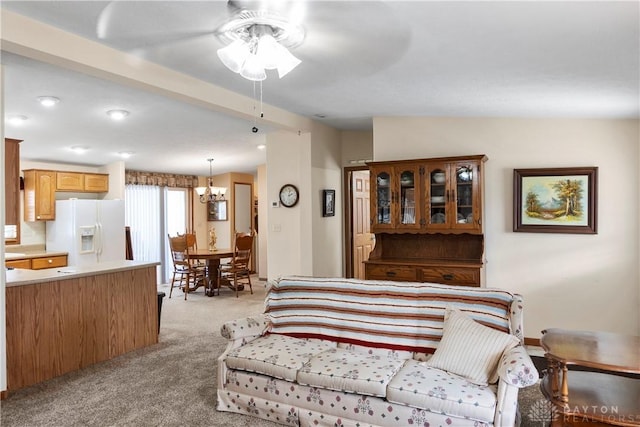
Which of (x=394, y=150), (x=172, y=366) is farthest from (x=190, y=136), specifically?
(x=172, y=366)

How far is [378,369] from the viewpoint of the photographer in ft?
7.94

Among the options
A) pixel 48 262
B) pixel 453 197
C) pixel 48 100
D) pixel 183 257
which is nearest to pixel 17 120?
pixel 48 100

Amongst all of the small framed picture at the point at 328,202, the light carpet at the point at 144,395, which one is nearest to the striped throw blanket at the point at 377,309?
the light carpet at the point at 144,395

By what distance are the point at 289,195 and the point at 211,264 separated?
2203 mm

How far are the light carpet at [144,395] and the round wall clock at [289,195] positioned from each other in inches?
74.9

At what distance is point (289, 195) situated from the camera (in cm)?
560

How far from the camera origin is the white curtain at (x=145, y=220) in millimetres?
7910

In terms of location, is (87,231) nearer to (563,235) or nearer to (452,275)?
(452,275)

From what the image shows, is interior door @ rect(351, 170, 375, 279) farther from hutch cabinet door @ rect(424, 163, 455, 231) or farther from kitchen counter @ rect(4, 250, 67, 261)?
kitchen counter @ rect(4, 250, 67, 261)

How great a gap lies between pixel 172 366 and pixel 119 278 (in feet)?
3.31

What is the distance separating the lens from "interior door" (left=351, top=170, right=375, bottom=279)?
6168 mm

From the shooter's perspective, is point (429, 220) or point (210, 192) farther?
point (210, 192)

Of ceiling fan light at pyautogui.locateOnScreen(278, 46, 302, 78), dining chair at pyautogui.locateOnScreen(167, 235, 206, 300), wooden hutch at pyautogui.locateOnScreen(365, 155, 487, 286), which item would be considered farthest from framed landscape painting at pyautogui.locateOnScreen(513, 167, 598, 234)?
dining chair at pyautogui.locateOnScreen(167, 235, 206, 300)

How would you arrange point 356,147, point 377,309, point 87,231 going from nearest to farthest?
point 377,309
point 356,147
point 87,231
